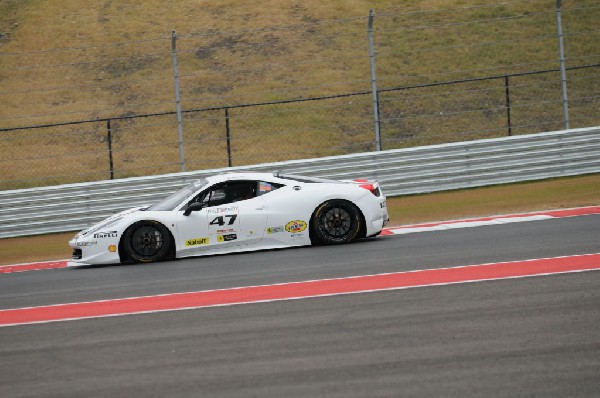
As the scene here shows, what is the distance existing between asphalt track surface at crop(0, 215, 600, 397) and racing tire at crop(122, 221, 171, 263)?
1.97 m

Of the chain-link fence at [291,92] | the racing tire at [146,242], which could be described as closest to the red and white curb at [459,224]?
the racing tire at [146,242]

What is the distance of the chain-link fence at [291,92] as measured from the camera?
2939cm

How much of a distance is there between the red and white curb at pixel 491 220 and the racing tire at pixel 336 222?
49.9 inches

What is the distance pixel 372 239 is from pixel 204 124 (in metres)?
18.9

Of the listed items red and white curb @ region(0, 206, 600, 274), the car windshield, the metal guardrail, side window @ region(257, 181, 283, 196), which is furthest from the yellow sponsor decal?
the metal guardrail

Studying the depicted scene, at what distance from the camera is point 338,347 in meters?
6.87

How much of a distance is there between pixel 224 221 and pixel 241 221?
0.71 ft

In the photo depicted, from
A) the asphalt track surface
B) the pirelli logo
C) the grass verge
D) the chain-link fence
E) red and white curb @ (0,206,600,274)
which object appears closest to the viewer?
the asphalt track surface

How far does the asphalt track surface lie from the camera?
5.96 meters

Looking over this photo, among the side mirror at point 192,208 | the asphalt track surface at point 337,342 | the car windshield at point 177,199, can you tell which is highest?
the car windshield at point 177,199

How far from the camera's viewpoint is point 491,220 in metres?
14.1

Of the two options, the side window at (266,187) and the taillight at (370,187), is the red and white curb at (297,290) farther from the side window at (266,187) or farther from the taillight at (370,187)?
the side window at (266,187)

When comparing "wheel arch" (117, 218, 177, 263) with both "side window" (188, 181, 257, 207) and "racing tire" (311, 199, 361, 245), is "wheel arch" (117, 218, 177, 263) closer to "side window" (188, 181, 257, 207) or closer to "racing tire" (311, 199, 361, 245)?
"side window" (188, 181, 257, 207)

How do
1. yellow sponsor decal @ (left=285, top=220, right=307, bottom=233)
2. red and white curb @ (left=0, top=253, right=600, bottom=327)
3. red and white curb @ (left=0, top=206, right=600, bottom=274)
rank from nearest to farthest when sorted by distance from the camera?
red and white curb @ (left=0, top=253, right=600, bottom=327) → yellow sponsor decal @ (left=285, top=220, right=307, bottom=233) → red and white curb @ (left=0, top=206, right=600, bottom=274)
